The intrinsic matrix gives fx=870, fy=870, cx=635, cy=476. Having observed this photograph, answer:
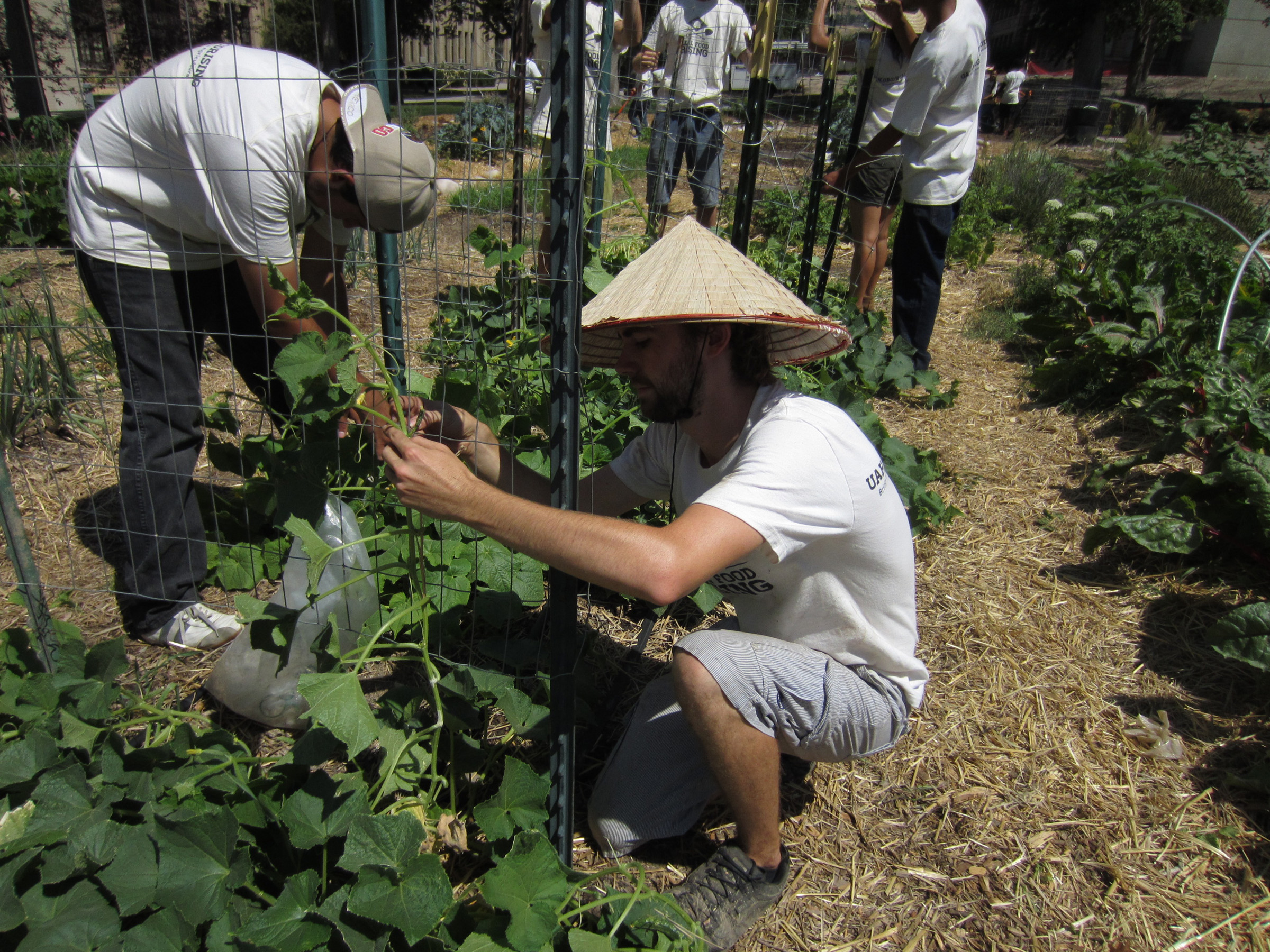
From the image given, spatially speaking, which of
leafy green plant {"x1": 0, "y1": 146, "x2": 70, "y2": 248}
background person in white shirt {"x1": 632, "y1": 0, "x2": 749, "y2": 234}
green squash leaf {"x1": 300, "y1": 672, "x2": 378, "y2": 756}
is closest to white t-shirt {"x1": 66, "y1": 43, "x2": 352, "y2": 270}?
green squash leaf {"x1": 300, "y1": 672, "x2": 378, "y2": 756}

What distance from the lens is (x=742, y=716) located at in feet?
5.49

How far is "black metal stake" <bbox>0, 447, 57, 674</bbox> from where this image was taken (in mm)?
2039

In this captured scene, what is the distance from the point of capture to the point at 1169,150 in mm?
10078

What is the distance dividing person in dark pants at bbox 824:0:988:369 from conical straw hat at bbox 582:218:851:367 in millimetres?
2658

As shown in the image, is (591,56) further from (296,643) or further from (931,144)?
(296,643)

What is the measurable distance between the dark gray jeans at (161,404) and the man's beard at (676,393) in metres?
1.01

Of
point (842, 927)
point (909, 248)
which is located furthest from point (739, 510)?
point (909, 248)

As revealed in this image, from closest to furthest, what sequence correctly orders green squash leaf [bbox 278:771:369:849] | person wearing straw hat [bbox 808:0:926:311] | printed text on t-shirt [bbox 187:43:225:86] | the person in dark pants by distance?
1. green squash leaf [bbox 278:771:369:849]
2. printed text on t-shirt [bbox 187:43:225:86]
3. the person in dark pants
4. person wearing straw hat [bbox 808:0:926:311]

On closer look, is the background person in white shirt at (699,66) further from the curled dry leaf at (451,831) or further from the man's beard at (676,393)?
the curled dry leaf at (451,831)

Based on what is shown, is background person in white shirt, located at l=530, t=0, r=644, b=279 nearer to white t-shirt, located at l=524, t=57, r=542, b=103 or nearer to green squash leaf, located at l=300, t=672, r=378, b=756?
white t-shirt, located at l=524, t=57, r=542, b=103

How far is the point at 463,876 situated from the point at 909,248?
360cm

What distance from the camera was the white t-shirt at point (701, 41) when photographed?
536 centimetres

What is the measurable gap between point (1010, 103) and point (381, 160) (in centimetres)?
1858

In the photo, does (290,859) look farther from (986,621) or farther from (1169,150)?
(1169,150)
